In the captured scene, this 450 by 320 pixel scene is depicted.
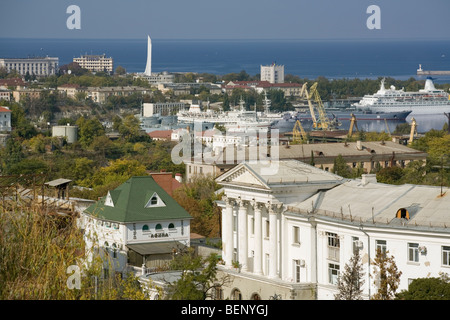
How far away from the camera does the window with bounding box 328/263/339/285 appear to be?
21.8 meters

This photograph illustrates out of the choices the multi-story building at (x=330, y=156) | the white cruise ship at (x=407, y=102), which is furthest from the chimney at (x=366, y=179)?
the white cruise ship at (x=407, y=102)

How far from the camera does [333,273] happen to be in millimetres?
21953

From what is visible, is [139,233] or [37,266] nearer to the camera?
[37,266]

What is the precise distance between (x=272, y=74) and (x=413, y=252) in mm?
174784

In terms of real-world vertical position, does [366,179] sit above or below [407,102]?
above

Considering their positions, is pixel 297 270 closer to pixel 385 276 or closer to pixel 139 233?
pixel 385 276

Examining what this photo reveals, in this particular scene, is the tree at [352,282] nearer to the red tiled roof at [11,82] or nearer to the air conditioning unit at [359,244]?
the air conditioning unit at [359,244]

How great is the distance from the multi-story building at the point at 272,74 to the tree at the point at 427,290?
572ft

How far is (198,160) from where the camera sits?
50.7 metres

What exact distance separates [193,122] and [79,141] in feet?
108

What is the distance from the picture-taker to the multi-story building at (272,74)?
19412 cm

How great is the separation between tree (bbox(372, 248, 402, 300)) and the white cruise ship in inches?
4611

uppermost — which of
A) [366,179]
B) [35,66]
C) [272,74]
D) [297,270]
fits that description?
[35,66]

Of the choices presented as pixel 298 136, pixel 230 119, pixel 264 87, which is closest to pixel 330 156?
pixel 298 136
